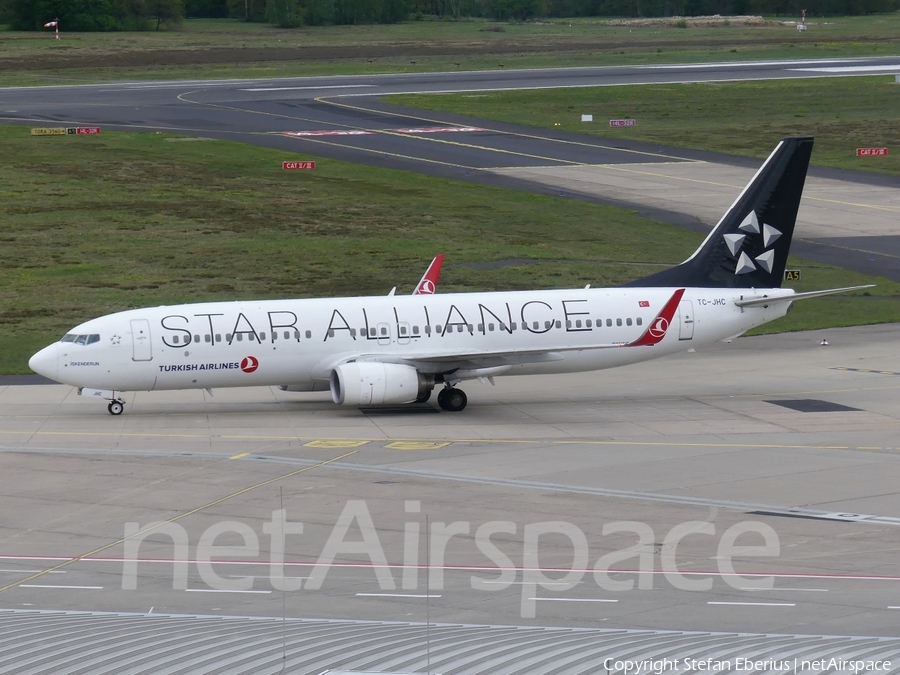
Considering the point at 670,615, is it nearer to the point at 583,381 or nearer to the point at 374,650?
the point at 374,650

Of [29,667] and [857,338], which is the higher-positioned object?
[29,667]

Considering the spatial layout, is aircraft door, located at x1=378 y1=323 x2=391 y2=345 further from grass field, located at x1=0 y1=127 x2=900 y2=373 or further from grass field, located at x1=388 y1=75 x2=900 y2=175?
grass field, located at x1=388 y1=75 x2=900 y2=175

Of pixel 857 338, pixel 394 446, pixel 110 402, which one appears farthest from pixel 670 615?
pixel 857 338

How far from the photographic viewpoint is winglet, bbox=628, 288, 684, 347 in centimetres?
4502

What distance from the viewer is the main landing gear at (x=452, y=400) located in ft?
147

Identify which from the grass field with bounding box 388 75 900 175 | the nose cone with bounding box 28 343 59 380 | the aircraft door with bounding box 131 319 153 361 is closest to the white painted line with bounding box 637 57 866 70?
the grass field with bounding box 388 75 900 175

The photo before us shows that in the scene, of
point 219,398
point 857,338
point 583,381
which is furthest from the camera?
point 857,338

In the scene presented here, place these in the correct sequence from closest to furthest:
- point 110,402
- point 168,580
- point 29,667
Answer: point 29,667 < point 168,580 < point 110,402

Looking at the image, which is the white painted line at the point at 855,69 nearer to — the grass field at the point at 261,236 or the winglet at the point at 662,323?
the grass field at the point at 261,236

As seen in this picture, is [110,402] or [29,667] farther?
[110,402]

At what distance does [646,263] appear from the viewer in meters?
69.2

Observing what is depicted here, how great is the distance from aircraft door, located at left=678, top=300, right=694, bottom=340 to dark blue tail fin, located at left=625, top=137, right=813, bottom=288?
1.57 metres

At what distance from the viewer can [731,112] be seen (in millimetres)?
122562

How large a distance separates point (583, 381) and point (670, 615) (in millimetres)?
29922
